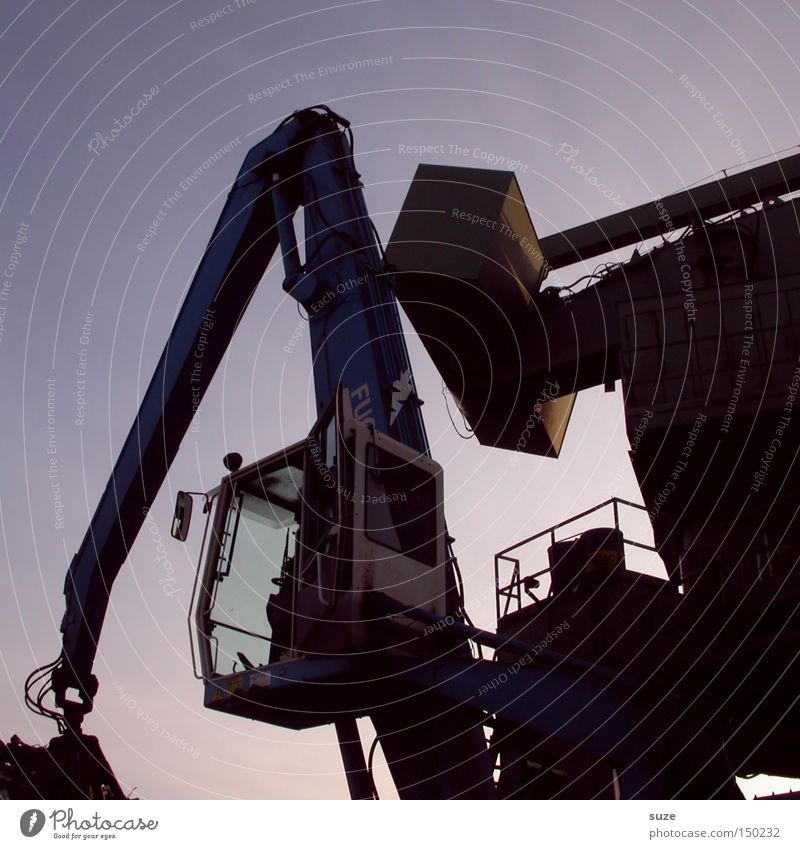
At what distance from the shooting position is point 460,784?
24.0 ft

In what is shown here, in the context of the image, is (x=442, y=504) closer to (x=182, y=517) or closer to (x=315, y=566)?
(x=315, y=566)

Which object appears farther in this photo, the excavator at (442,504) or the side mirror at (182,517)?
the side mirror at (182,517)

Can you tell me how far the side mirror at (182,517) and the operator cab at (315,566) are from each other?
9.9 inches

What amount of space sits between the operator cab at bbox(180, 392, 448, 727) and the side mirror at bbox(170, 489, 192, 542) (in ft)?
0.83

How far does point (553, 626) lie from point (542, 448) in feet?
13.2

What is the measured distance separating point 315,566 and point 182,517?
1.86m

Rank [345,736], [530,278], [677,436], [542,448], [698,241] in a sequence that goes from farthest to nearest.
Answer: [542,448], [530,278], [698,241], [677,436], [345,736]

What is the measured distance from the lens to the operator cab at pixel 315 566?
23.4 ft

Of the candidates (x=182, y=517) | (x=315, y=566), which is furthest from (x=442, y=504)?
(x=182, y=517)

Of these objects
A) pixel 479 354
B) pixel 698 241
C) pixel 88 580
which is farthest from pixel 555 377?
pixel 88 580

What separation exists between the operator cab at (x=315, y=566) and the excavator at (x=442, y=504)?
3cm

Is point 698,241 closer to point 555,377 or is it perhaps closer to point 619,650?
point 555,377

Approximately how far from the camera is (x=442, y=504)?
26.3 feet

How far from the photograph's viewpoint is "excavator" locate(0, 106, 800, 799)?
23.5 ft
